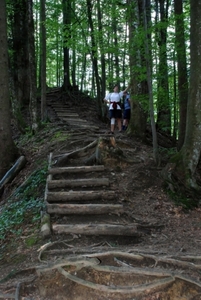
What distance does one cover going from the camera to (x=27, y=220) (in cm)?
571

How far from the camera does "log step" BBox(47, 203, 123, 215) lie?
18.2 feet

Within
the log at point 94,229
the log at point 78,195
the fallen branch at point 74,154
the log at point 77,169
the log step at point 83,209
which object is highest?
the fallen branch at point 74,154

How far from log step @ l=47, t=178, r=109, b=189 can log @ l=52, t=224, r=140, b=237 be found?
1.44 m

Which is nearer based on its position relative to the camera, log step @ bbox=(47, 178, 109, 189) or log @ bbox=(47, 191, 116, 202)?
log @ bbox=(47, 191, 116, 202)

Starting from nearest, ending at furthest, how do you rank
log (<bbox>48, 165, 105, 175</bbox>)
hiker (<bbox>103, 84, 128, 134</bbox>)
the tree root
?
1. the tree root
2. log (<bbox>48, 165, 105, 175</bbox>)
3. hiker (<bbox>103, 84, 128, 134</bbox>)

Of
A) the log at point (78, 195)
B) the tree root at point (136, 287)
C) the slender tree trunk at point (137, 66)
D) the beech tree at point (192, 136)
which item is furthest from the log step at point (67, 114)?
the tree root at point (136, 287)

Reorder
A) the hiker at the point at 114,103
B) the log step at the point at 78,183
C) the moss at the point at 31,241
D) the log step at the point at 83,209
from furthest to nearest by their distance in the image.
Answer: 1. the hiker at the point at 114,103
2. the log step at the point at 78,183
3. the log step at the point at 83,209
4. the moss at the point at 31,241

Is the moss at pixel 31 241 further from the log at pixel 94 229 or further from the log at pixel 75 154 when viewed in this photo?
the log at pixel 75 154

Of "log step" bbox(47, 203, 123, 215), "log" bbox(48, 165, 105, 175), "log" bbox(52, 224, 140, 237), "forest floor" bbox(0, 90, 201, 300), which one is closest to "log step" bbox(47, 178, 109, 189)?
"forest floor" bbox(0, 90, 201, 300)

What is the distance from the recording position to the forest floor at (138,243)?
346cm

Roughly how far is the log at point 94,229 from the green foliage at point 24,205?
0.77m

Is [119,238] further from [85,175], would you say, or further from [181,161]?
[181,161]

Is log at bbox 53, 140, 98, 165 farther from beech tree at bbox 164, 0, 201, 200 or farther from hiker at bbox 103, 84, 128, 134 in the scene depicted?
hiker at bbox 103, 84, 128, 134

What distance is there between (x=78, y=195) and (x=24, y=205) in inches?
51.0
